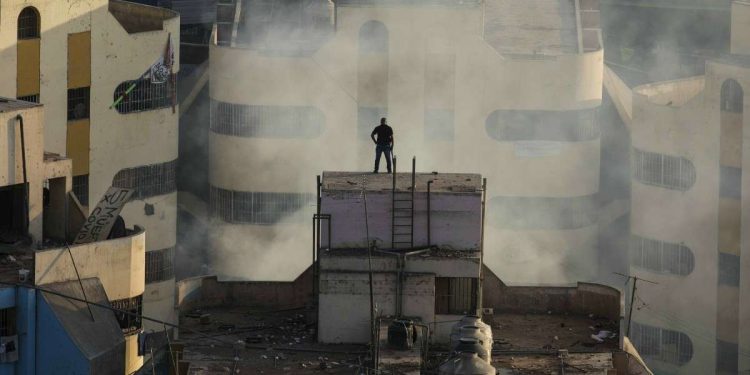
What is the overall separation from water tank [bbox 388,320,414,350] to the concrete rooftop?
3783mm

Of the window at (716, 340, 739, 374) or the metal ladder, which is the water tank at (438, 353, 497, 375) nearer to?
the metal ladder

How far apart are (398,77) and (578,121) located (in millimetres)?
5616

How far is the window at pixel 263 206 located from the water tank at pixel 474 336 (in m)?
28.8

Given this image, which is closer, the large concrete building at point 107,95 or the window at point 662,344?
the large concrete building at point 107,95

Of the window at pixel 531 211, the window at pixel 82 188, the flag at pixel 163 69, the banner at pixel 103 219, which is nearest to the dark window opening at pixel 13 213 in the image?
the banner at pixel 103 219

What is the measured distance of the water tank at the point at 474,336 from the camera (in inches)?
1879

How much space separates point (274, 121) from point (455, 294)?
2598 centimetres

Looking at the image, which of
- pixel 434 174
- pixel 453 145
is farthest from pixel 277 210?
pixel 434 174

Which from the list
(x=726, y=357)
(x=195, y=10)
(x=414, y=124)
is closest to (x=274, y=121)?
(x=414, y=124)

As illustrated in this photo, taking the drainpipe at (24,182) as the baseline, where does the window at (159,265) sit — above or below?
below

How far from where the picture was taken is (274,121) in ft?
251

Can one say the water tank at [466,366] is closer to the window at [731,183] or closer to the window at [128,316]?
the window at [128,316]

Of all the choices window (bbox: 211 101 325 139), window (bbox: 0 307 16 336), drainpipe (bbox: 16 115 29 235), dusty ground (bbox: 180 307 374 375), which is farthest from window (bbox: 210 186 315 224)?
window (bbox: 0 307 16 336)

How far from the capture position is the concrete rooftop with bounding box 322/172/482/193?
52188mm
